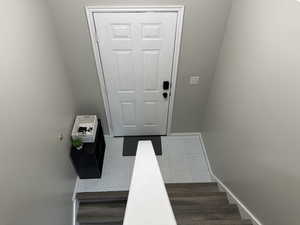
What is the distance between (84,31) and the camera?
2.33 metres

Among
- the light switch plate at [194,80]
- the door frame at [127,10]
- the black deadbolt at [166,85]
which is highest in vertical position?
the door frame at [127,10]

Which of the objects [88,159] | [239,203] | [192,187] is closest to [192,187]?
[192,187]

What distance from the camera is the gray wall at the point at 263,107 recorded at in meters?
1.33

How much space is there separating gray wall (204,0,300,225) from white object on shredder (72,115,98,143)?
1.67m

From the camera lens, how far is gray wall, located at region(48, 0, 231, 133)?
218 cm

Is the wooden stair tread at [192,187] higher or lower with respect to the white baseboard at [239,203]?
lower

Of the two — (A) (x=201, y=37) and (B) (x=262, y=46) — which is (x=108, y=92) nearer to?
(A) (x=201, y=37)

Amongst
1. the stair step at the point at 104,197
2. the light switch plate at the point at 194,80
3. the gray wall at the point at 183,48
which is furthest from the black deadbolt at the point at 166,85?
the stair step at the point at 104,197

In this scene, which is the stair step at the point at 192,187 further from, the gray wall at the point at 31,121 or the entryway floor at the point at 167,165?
the gray wall at the point at 31,121

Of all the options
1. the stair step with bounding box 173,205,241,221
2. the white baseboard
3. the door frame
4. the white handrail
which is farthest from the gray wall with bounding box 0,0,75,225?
the white baseboard

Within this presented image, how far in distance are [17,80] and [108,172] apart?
1.90 m

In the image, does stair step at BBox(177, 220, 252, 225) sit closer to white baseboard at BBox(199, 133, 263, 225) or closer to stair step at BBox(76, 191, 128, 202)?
white baseboard at BBox(199, 133, 263, 225)

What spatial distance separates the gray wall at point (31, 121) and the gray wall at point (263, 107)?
74.3 inches

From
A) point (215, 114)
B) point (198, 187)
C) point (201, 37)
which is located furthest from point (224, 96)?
point (198, 187)
